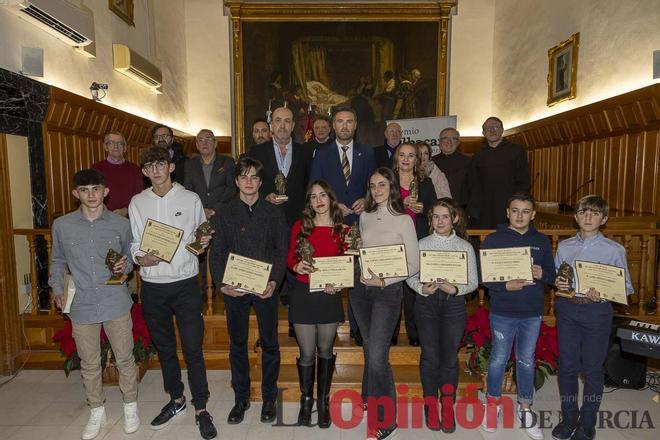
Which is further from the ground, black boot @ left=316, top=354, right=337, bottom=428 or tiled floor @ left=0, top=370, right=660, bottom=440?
black boot @ left=316, top=354, right=337, bottom=428

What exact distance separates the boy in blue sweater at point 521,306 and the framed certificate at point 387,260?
2.09 ft

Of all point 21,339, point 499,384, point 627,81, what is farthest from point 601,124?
point 21,339

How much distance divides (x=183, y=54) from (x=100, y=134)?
13.2 ft

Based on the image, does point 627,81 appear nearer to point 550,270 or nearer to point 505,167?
point 505,167

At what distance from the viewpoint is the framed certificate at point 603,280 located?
8.43 ft

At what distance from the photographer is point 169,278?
2859 millimetres

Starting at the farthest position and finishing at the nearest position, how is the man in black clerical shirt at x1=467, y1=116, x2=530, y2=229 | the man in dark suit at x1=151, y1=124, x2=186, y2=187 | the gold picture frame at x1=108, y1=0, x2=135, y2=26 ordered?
1. the gold picture frame at x1=108, y1=0, x2=135, y2=26
2. the man in black clerical shirt at x1=467, y1=116, x2=530, y2=229
3. the man in dark suit at x1=151, y1=124, x2=186, y2=187

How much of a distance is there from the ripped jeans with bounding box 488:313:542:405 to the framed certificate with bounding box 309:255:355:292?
1.04 metres

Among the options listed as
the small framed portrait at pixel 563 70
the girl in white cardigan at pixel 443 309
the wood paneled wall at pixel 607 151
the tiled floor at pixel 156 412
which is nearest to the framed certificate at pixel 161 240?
the tiled floor at pixel 156 412

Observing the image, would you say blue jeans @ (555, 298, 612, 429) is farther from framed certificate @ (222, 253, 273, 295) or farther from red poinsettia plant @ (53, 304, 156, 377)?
red poinsettia plant @ (53, 304, 156, 377)

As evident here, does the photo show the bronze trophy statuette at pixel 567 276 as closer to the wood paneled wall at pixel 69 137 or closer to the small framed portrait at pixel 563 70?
the wood paneled wall at pixel 69 137

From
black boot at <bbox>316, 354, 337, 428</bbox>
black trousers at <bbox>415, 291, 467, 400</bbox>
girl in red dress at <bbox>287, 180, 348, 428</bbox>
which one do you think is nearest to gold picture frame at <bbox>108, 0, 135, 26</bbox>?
girl in red dress at <bbox>287, 180, 348, 428</bbox>

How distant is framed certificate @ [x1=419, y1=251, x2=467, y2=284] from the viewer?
106 inches

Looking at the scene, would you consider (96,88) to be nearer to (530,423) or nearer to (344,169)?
(344,169)
